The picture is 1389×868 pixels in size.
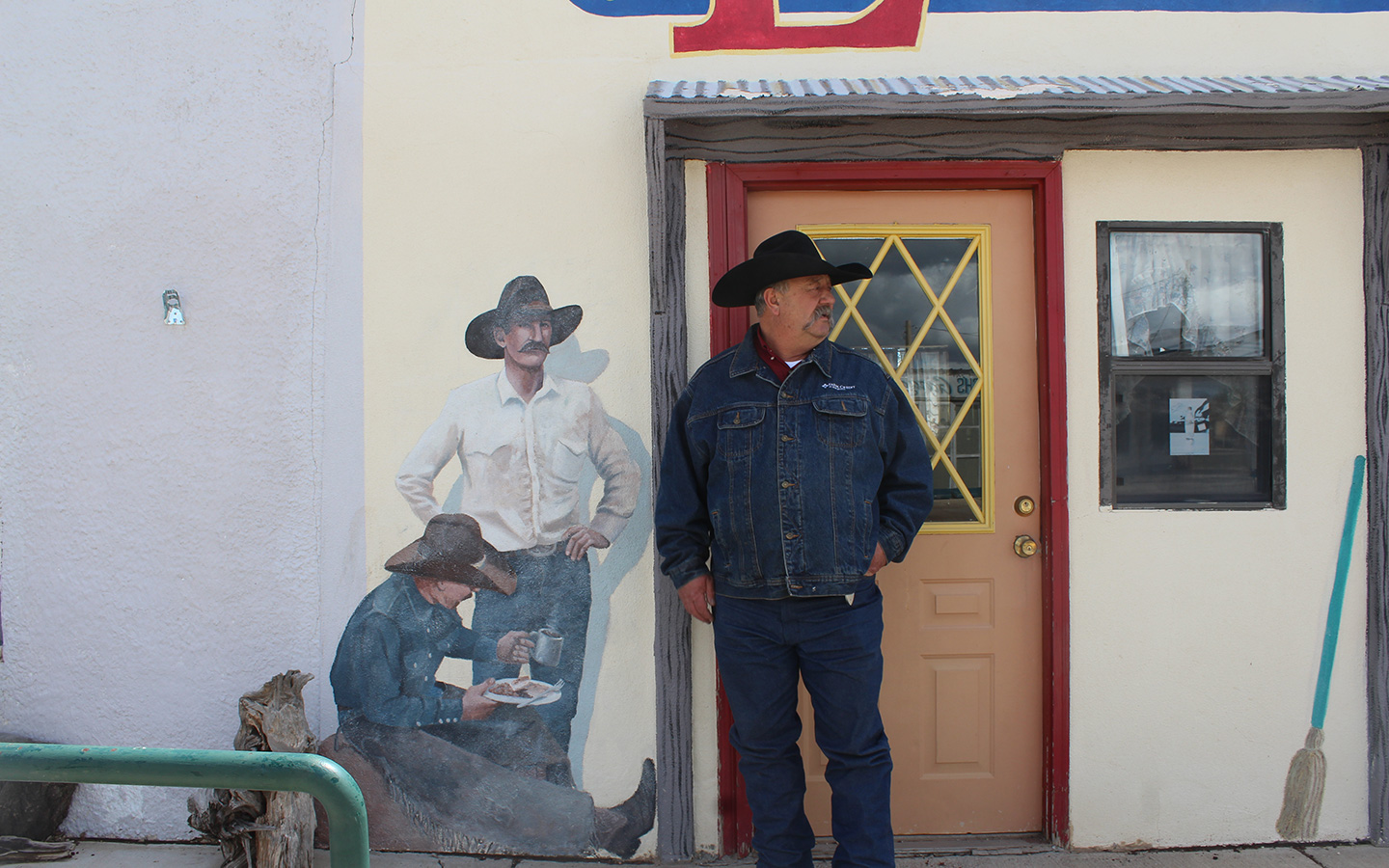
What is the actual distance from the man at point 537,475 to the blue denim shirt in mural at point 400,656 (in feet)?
0.37

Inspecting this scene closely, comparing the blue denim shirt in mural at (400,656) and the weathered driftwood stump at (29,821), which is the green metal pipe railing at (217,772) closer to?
the blue denim shirt in mural at (400,656)

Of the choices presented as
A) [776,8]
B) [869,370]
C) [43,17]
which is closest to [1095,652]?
[869,370]

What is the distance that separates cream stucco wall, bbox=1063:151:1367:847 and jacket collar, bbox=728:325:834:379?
101cm

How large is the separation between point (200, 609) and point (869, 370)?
2596 mm

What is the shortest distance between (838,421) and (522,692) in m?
1.52

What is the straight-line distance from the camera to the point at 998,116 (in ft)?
9.22

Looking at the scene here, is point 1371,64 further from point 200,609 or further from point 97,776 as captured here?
point 200,609

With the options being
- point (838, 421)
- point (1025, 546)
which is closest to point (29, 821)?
point (838, 421)

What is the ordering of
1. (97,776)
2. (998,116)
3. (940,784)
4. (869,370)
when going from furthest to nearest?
(940,784)
(998,116)
(869,370)
(97,776)

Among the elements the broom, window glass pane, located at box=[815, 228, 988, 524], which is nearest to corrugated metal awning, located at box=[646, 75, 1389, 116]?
window glass pane, located at box=[815, 228, 988, 524]

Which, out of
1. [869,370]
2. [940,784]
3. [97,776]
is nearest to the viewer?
[97,776]

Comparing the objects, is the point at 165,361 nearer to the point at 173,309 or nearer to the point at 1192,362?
the point at 173,309

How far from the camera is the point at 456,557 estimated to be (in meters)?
2.95

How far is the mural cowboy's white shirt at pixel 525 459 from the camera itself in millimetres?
2934
